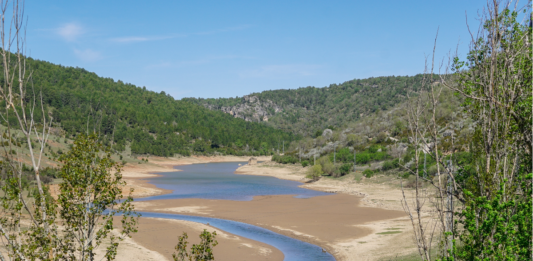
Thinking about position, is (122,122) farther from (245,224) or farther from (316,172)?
(245,224)

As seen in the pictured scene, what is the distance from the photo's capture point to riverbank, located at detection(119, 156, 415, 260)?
2909cm

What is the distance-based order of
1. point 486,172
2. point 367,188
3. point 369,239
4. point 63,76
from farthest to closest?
point 63,76 < point 367,188 < point 369,239 < point 486,172

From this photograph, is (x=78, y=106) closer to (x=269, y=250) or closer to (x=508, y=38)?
(x=269, y=250)

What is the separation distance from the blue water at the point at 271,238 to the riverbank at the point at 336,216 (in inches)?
37.2

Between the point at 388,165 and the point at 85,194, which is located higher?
the point at 85,194

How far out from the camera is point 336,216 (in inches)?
1657

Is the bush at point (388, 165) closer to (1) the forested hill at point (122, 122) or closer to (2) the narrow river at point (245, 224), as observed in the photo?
(2) the narrow river at point (245, 224)

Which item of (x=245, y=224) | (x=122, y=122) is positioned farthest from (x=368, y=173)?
(x=122, y=122)

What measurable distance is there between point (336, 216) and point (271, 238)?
1141cm

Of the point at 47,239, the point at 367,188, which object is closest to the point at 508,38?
the point at 47,239

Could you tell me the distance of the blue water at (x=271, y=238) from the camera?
27.5 m

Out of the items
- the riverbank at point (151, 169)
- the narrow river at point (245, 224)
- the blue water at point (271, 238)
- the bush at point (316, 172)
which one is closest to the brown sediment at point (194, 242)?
the blue water at point (271, 238)

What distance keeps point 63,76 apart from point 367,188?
539 ft

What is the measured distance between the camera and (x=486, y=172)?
9625 millimetres
